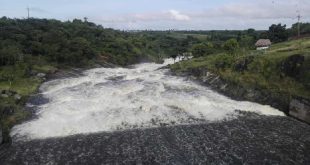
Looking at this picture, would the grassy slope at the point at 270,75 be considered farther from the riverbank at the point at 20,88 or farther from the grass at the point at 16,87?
the grass at the point at 16,87

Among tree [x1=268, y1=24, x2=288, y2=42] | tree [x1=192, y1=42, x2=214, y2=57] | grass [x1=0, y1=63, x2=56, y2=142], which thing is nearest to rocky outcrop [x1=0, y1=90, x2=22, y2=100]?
grass [x1=0, y1=63, x2=56, y2=142]

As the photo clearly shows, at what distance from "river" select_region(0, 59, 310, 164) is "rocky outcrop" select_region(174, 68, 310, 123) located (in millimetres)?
1187

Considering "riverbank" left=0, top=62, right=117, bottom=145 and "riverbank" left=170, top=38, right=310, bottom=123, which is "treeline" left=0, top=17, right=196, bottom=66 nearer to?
"riverbank" left=0, top=62, right=117, bottom=145

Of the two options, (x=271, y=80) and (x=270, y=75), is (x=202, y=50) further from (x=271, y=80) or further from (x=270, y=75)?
Result: (x=271, y=80)

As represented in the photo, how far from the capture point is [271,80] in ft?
149

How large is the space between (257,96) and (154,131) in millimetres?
17534

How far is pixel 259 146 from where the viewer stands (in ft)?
93.9

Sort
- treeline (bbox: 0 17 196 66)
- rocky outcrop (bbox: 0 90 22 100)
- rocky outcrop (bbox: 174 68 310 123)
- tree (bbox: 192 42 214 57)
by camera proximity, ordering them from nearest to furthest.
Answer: rocky outcrop (bbox: 174 68 310 123) < rocky outcrop (bbox: 0 90 22 100) < treeline (bbox: 0 17 196 66) < tree (bbox: 192 42 214 57)

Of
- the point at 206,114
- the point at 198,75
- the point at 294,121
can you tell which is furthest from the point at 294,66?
the point at 198,75

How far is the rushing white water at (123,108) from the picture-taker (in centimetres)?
3522

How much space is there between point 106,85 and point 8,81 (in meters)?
15.1

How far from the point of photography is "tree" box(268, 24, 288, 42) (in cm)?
9131

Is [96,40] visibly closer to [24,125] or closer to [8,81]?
[8,81]

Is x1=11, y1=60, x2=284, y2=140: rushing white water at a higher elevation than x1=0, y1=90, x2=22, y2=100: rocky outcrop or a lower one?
lower
